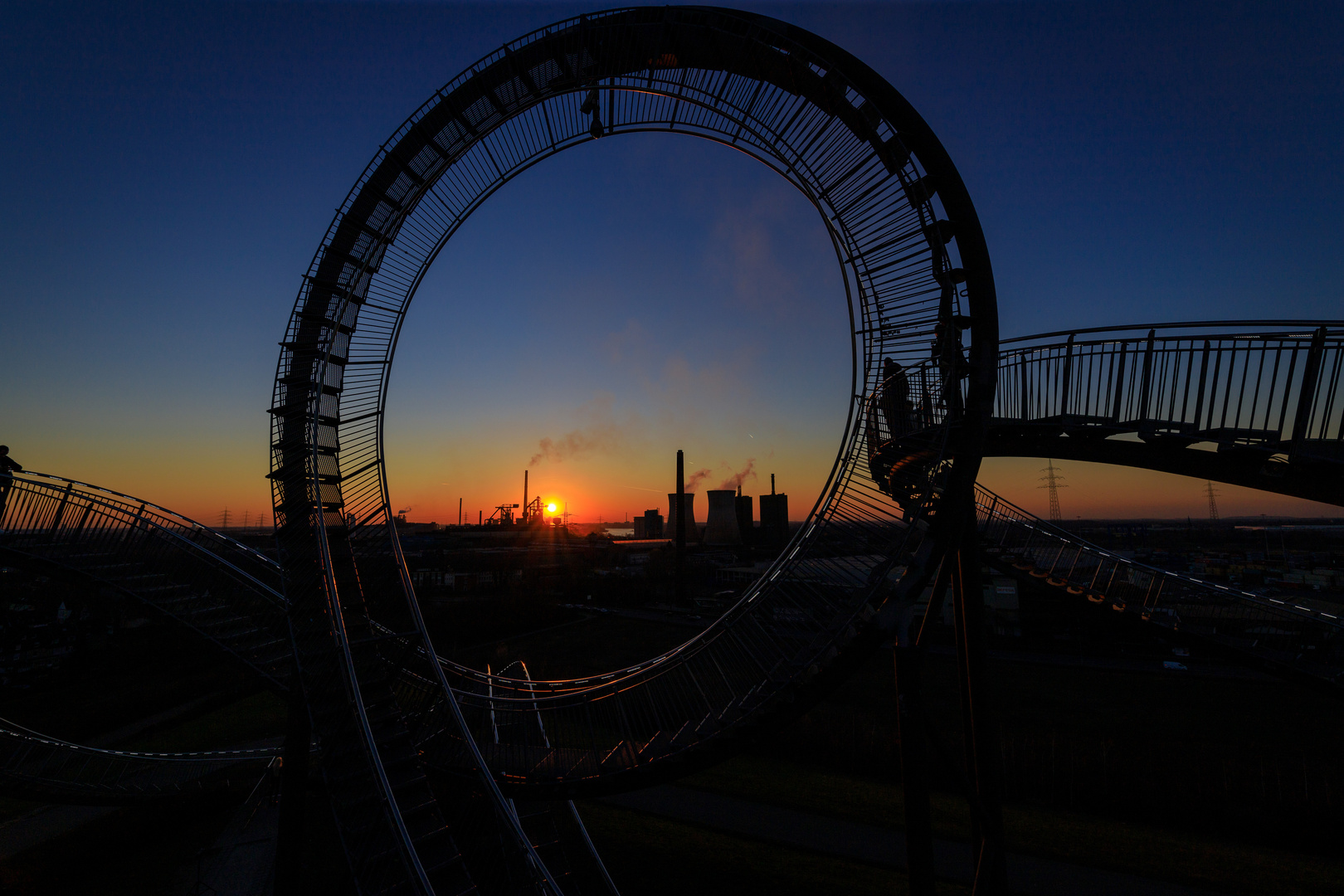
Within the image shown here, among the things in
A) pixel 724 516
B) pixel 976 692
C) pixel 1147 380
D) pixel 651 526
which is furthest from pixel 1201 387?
pixel 651 526

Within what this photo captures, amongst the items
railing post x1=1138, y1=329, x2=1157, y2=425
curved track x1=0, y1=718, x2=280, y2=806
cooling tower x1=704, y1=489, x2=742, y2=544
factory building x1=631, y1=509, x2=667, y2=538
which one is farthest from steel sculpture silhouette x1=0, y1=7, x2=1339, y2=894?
factory building x1=631, y1=509, x2=667, y2=538

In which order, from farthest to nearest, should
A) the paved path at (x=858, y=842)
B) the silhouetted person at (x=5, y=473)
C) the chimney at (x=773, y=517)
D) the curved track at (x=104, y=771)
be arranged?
the chimney at (x=773, y=517)
the paved path at (x=858, y=842)
the curved track at (x=104, y=771)
the silhouetted person at (x=5, y=473)

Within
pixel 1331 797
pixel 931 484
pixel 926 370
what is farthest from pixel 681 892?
pixel 1331 797

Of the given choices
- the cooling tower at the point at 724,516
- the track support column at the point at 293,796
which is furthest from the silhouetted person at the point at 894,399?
the cooling tower at the point at 724,516

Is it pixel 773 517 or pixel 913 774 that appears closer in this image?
pixel 913 774

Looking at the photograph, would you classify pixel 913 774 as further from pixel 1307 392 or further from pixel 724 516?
pixel 724 516

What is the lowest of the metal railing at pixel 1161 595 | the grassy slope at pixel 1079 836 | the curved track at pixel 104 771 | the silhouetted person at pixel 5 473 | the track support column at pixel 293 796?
the grassy slope at pixel 1079 836

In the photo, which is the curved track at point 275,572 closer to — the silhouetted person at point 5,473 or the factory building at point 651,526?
the silhouetted person at point 5,473
